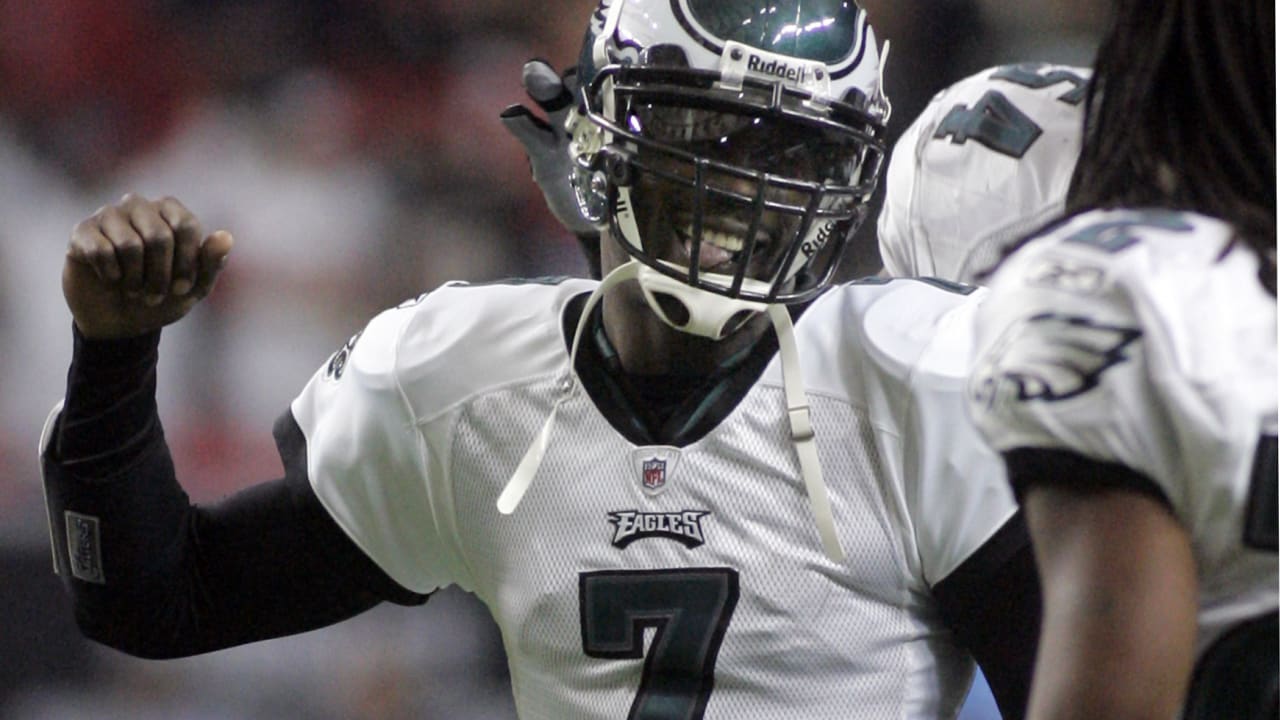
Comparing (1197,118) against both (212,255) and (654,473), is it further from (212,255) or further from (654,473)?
(212,255)

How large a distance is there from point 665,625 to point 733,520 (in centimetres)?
9

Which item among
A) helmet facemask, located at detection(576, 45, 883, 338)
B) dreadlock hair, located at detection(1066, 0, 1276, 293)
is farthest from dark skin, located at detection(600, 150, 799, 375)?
dreadlock hair, located at detection(1066, 0, 1276, 293)

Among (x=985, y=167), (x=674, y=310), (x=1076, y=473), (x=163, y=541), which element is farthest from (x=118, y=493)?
(x=1076, y=473)

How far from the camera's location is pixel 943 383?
48.1 inches

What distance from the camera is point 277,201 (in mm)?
2529

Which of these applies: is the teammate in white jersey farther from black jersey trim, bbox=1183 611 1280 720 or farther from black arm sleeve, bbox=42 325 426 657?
black arm sleeve, bbox=42 325 426 657

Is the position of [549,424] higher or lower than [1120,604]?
lower

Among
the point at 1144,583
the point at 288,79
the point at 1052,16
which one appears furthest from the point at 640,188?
the point at 1052,16

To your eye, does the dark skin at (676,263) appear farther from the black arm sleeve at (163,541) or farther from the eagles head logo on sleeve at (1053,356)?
the eagles head logo on sleeve at (1053,356)

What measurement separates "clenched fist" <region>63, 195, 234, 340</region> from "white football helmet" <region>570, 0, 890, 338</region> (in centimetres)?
31

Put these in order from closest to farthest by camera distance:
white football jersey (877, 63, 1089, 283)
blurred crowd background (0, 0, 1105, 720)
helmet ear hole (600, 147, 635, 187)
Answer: helmet ear hole (600, 147, 635, 187)
white football jersey (877, 63, 1089, 283)
blurred crowd background (0, 0, 1105, 720)

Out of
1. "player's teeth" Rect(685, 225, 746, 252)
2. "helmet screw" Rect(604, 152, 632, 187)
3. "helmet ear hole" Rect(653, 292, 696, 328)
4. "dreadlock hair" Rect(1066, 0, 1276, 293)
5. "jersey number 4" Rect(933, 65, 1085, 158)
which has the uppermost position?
"dreadlock hair" Rect(1066, 0, 1276, 293)

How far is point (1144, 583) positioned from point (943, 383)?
553 mm

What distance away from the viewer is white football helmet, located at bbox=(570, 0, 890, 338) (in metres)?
1.26
